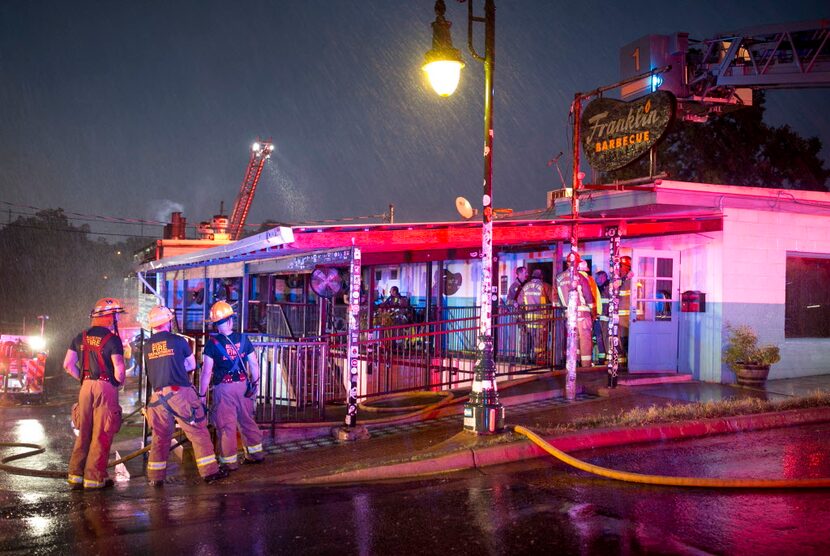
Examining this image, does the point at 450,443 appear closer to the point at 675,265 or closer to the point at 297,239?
the point at 297,239

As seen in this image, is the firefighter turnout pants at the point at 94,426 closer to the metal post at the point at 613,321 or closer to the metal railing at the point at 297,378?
the metal railing at the point at 297,378

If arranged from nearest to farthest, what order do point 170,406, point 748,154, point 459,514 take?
point 459,514 → point 170,406 → point 748,154

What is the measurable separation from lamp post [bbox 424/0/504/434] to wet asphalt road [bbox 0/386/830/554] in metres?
0.97

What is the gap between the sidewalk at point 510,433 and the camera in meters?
7.54

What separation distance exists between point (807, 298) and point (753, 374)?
307 cm

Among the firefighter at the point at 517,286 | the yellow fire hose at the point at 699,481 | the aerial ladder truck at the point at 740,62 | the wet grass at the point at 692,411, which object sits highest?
the aerial ladder truck at the point at 740,62

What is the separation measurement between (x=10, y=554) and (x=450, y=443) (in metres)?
4.54

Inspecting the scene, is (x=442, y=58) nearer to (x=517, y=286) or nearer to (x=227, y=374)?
(x=227, y=374)

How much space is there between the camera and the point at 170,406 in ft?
23.7

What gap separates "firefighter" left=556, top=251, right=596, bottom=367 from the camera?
12055 millimetres

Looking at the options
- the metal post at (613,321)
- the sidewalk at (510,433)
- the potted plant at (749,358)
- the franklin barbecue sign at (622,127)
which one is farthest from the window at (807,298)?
the franklin barbecue sign at (622,127)

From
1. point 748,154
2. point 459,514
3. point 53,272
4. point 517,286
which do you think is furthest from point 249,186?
point 459,514

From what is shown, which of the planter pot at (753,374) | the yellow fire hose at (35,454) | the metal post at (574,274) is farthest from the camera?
the planter pot at (753,374)

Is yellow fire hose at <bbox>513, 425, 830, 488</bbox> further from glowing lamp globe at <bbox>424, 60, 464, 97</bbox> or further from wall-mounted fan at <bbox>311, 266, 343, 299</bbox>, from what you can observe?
wall-mounted fan at <bbox>311, 266, 343, 299</bbox>
